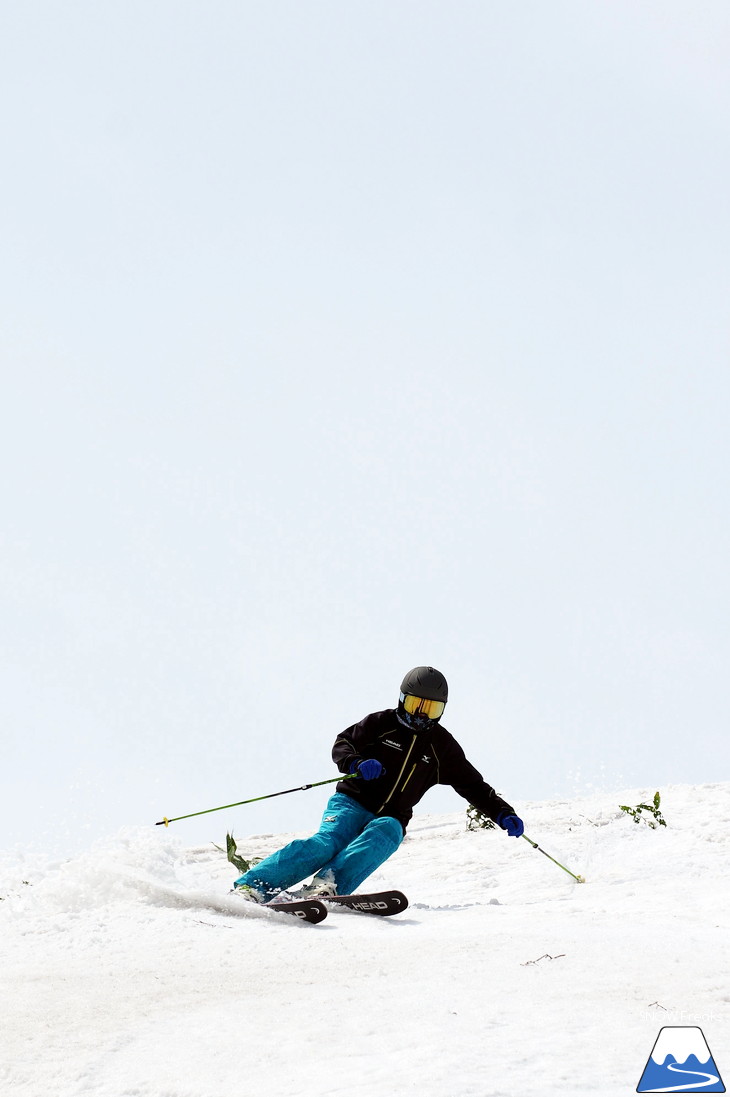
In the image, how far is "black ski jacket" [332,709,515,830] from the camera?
600 centimetres

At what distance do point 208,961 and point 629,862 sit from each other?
146 inches

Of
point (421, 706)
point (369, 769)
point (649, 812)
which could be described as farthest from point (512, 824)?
point (649, 812)

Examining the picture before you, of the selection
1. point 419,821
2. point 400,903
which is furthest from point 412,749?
point 419,821

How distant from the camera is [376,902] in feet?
16.5

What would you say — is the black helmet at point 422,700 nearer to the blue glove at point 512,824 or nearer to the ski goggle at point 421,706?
the ski goggle at point 421,706

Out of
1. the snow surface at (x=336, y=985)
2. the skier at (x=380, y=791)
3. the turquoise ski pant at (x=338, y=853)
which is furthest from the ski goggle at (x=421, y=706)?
the snow surface at (x=336, y=985)

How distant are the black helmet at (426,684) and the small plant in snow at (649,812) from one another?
2426 millimetres

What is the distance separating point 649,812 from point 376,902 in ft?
12.0

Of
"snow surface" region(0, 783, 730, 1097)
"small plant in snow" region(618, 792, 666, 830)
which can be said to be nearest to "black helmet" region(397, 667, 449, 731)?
"snow surface" region(0, 783, 730, 1097)

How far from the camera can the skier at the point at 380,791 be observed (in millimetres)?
5402

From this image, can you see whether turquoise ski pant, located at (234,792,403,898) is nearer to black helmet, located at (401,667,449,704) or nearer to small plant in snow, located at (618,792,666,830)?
black helmet, located at (401,667,449,704)

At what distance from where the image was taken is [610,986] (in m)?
3.43

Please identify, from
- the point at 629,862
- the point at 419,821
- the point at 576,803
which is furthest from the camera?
the point at 419,821

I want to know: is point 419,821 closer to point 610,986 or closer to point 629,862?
point 629,862
